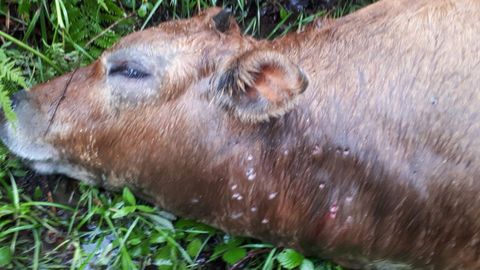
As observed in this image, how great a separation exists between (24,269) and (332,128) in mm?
1790

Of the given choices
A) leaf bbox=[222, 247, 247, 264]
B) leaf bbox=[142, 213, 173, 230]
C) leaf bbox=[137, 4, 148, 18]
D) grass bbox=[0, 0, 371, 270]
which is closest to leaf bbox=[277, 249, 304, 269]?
grass bbox=[0, 0, 371, 270]

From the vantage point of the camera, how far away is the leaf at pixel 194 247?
411 cm

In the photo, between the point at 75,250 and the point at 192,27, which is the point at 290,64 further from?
the point at 75,250

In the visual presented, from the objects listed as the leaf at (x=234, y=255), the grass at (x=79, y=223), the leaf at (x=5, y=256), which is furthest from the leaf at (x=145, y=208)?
the leaf at (x=5, y=256)

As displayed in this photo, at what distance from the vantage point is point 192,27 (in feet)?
12.4

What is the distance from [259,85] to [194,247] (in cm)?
114

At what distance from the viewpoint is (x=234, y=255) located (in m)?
4.07

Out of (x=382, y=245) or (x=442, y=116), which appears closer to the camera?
(x=442, y=116)

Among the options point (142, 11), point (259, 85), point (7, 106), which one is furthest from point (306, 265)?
point (142, 11)

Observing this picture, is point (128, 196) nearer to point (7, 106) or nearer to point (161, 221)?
point (161, 221)

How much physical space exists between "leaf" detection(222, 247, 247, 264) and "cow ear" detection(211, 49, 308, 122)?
0.93 metres

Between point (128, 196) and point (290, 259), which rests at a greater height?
point (128, 196)

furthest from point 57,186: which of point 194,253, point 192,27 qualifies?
point 192,27

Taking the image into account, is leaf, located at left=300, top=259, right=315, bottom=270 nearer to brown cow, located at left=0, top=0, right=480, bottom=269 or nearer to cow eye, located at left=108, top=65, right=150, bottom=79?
brown cow, located at left=0, top=0, right=480, bottom=269
